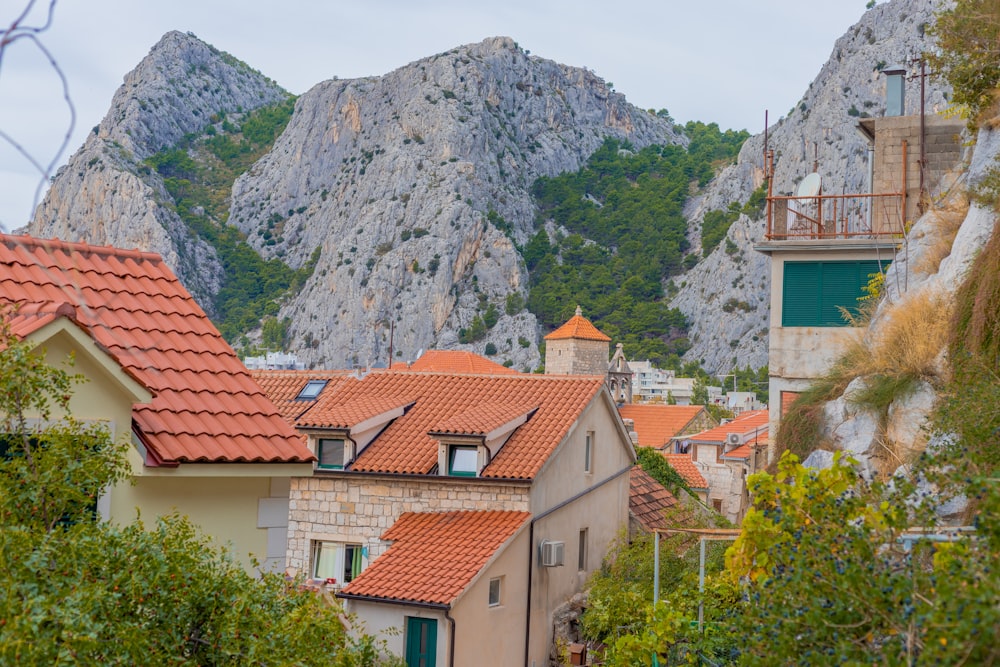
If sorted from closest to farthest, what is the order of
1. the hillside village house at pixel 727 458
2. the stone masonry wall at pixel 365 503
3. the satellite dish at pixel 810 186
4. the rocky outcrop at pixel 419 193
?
the satellite dish at pixel 810 186
the stone masonry wall at pixel 365 503
the hillside village house at pixel 727 458
the rocky outcrop at pixel 419 193

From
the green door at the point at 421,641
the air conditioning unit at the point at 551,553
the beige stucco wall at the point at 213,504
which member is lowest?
the green door at the point at 421,641

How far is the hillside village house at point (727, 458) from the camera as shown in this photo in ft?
146

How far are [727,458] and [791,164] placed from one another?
66818 millimetres

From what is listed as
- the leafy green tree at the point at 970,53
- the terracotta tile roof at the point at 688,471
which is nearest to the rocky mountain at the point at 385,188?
the terracotta tile roof at the point at 688,471

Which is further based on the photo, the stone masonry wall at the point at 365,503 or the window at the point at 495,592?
the stone masonry wall at the point at 365,503

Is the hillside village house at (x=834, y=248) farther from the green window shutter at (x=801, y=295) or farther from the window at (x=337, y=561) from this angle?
the window at (x=337, y=561)

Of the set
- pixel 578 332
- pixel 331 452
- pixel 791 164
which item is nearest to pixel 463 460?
pixel 331 452

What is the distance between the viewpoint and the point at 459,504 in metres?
20.2

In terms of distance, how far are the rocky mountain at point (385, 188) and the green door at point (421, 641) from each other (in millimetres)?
96438

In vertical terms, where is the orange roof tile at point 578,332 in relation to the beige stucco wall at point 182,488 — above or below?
above

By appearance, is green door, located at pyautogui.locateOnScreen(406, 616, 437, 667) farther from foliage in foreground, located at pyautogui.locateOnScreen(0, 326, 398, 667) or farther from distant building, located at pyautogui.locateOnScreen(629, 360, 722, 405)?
distant building, located at pyautogui.locateOnScreen(629, 360, 722, 405)

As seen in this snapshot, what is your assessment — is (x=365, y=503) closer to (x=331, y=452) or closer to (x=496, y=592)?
(x=331, y=452)

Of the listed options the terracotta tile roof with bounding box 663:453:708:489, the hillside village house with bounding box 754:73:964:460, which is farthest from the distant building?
the hillside village house with bounding box 754:73:964:460

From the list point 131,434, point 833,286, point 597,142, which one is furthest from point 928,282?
point 597,142
